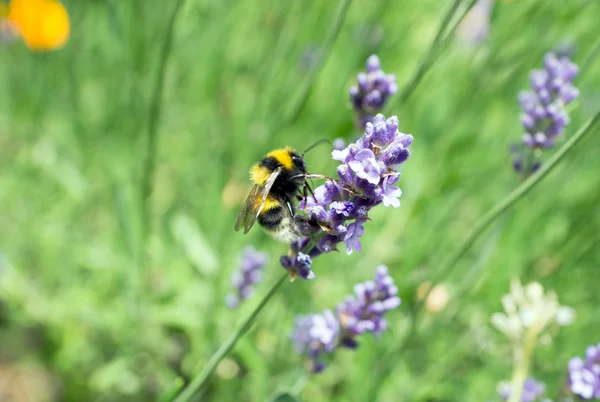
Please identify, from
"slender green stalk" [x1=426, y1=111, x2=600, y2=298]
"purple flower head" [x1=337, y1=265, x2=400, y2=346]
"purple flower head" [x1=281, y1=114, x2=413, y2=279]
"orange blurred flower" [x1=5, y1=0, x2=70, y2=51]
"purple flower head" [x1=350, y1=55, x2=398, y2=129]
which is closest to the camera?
"purple flower head" [x1=281, y1=114, x2=413, y2=279]

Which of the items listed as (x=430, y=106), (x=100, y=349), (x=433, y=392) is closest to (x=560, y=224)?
(x=430, y=106)

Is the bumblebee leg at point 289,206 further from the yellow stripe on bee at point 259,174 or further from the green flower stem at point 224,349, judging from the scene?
the green flower stem at point 224,349

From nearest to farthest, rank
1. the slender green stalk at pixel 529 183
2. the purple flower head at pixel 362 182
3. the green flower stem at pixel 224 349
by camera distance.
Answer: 1. the purple flower head at pixel 362 182
2. the green flower stem at pixel 224 349
3. the slender green stalk at pixel 529 183

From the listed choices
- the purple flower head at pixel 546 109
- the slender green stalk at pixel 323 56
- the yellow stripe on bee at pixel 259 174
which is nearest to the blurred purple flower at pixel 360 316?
the yellow stripe on bee at pixel 259 174

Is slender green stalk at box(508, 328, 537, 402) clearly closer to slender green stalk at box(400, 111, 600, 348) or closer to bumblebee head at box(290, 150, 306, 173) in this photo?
slender green stalk at box(400, 111, 600, 348)

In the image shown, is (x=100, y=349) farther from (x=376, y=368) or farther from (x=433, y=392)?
(x=433, y=392)

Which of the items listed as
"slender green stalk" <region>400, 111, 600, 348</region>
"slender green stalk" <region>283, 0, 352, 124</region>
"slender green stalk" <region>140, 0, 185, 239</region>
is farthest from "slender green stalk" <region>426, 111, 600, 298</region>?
"slender green stalk" <region>140, 0, 185, 239</region>
